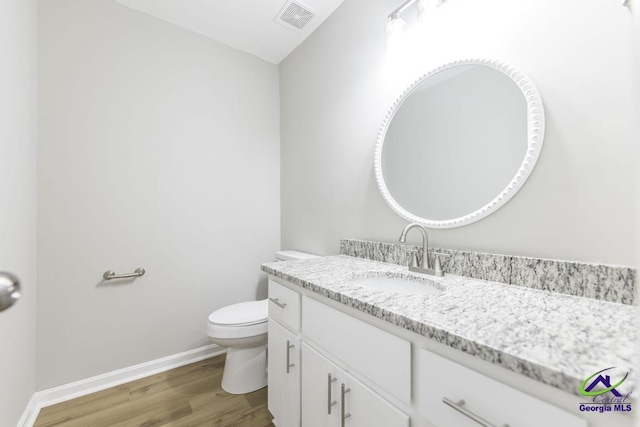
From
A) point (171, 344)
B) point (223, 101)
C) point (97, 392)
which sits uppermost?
point (223, 101)

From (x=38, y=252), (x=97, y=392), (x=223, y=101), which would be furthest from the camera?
(x=223, y=101)

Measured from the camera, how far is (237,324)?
5.03 feet

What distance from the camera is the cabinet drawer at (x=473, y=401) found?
18.2 inches

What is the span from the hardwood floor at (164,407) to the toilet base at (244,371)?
0.04 m

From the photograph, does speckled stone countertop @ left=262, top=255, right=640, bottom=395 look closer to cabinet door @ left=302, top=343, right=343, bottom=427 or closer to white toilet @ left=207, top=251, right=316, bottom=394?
cabinet door @ left=302, top=343, right=343, bottom=427

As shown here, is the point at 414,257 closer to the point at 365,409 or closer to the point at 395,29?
the point at 365,409

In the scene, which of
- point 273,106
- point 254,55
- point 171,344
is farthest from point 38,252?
point 254,55

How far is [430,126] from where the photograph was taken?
1.25 metres

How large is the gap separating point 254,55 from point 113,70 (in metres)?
1.06

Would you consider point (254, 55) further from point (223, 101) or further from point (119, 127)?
point (119, 127)

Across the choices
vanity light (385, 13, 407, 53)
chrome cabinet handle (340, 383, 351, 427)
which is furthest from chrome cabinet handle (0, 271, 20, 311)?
vanity light (385, 13, 407, 53)

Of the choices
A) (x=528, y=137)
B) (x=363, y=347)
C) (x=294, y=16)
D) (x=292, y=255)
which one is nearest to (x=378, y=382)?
(x=363, y=347)

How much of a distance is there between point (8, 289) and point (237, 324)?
1.20m

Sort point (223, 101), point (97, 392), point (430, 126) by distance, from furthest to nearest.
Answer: point (223, 101)
point (97, 392)
point (430, 126)
